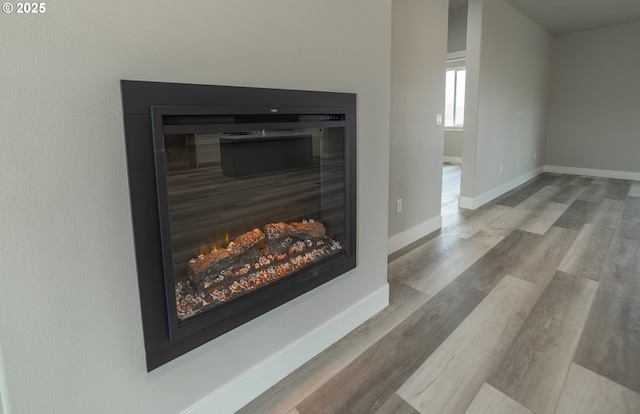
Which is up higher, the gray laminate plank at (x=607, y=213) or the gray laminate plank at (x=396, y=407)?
the gray laminate plank at (x=607, y=213)

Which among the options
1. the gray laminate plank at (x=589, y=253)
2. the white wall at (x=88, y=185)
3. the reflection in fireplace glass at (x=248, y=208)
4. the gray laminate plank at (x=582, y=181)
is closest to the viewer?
the white wall at (x=88, y=185)

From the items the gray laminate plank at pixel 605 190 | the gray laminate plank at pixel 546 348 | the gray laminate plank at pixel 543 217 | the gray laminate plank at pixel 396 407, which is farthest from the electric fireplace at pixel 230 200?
the gray laminate plank at pixel 605 190

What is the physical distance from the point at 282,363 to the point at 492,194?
4484 mm

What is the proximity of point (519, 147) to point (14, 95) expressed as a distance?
6456 mm

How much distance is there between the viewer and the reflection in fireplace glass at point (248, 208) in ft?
4.18

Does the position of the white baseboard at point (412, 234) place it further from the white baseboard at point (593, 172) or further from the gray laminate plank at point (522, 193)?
the white baseboard at point (593, 172)

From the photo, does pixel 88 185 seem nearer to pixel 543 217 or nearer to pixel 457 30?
pixel 543 217

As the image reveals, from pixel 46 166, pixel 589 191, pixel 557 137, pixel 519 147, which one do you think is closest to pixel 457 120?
pixel 557 137

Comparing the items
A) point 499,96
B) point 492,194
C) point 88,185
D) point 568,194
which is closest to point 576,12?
point 499,96

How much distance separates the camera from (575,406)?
1.50 m

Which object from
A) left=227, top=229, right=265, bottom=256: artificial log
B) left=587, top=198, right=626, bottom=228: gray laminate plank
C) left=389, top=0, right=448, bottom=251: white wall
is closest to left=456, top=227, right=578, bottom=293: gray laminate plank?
left=587, top=198, right=626, bottom=228: gray laminate plank

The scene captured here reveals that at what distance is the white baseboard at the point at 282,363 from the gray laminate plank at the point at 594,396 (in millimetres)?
981

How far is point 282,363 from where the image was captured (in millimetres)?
1634

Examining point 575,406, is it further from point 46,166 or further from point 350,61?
point 46,166
